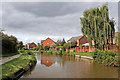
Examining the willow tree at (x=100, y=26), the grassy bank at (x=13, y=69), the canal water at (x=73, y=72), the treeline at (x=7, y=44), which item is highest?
the willow tree at (x=100, y=26)

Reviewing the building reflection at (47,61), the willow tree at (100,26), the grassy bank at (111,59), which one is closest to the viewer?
the grassy bank at (111,59)

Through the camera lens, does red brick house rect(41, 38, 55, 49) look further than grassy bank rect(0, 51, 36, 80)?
Yes

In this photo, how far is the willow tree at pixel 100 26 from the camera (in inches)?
794

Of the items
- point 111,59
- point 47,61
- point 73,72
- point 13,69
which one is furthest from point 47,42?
point 13,69

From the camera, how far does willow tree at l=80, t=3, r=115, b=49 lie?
→ 66.1 feet

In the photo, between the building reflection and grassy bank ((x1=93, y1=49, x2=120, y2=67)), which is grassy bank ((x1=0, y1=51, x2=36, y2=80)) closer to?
the building reflection

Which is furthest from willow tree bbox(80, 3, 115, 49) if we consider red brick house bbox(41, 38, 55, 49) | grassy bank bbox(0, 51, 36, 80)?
red brick house bbox(41, 38, 55, 49)

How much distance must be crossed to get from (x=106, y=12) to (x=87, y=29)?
15.6 ft

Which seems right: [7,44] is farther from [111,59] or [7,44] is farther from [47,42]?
[47,42]

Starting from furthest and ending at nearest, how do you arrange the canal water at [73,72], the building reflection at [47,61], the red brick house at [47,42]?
1. the red brick house at [47,42]
2. the building reflection at [47,61]
3. the canal water at [73,72]

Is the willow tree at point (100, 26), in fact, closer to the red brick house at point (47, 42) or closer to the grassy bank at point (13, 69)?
the grassy bank at point (13, 69)

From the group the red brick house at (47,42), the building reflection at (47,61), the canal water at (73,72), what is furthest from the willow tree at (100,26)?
the red brick house at (47,42)

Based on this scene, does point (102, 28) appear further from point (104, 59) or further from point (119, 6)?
point (104, 59)

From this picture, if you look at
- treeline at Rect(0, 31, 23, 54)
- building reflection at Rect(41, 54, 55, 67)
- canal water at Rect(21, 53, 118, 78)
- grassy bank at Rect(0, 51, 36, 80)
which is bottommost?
building reflection at Rect(41, 54, 55, 67)
